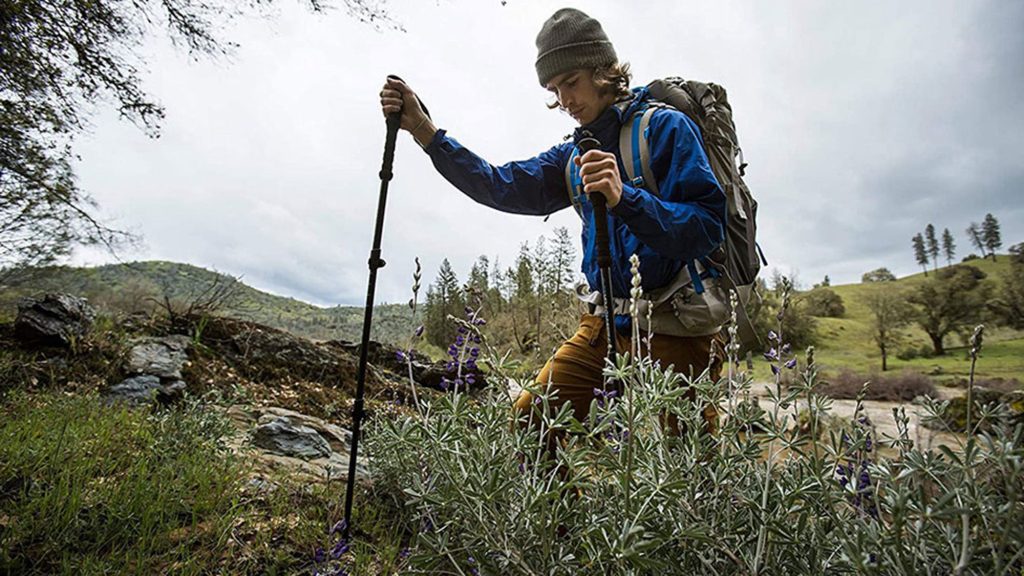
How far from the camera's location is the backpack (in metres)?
2.13

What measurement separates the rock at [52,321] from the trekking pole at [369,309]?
449 cm

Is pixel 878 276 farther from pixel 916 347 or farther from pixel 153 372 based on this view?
pixel 153 372

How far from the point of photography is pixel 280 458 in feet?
10.5

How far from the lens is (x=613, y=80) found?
2584mm

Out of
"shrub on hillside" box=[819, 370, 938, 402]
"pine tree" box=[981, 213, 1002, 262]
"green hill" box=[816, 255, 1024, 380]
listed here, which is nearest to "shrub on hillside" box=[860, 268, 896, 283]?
"pine tree" box=[981, 213, 1002, 262]

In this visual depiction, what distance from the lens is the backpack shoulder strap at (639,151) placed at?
2.29 meters

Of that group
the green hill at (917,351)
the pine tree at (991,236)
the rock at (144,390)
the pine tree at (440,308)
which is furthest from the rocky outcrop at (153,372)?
the pine tree at (991,236)

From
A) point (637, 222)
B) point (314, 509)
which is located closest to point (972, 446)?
point (637, 222)

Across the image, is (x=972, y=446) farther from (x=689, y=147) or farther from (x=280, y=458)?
(x=280, y=458)

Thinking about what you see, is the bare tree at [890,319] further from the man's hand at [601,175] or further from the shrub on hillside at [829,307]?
the man's hand at [601,175]

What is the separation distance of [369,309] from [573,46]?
71.3 inches

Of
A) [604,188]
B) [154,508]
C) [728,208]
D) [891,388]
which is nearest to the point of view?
[604,188]

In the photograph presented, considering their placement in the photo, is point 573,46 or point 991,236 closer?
point 573,46

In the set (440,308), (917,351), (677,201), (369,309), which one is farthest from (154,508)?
(917,351)
